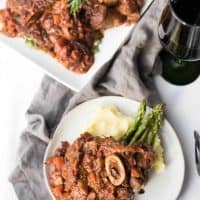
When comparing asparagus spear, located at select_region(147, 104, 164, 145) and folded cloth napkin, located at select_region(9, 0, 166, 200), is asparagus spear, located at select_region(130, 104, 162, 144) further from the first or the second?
folded cloth napkin, located at select_region(9, 0, 166, 200)

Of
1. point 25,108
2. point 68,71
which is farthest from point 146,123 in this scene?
point 25,108

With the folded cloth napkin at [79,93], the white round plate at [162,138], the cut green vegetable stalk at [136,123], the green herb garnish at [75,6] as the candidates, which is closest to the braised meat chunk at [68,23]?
the green herb garnish at [75,6]

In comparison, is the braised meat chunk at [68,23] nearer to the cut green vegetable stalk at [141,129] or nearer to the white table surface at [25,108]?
the white table surface at [25,108]

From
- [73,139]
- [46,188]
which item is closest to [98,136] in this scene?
[73,139]

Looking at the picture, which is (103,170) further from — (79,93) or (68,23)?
(68,23)

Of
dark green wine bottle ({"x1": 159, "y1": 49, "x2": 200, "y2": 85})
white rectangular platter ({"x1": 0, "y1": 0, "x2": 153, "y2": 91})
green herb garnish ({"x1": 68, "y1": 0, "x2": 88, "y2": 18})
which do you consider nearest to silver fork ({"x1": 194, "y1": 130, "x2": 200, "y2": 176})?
dark green wine bottle ({"x1": 159, "y1": 49, "x2": 200, "y2": 85})

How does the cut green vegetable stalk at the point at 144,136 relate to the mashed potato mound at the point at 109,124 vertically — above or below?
below

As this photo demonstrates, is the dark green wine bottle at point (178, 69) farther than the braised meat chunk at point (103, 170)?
Yes
